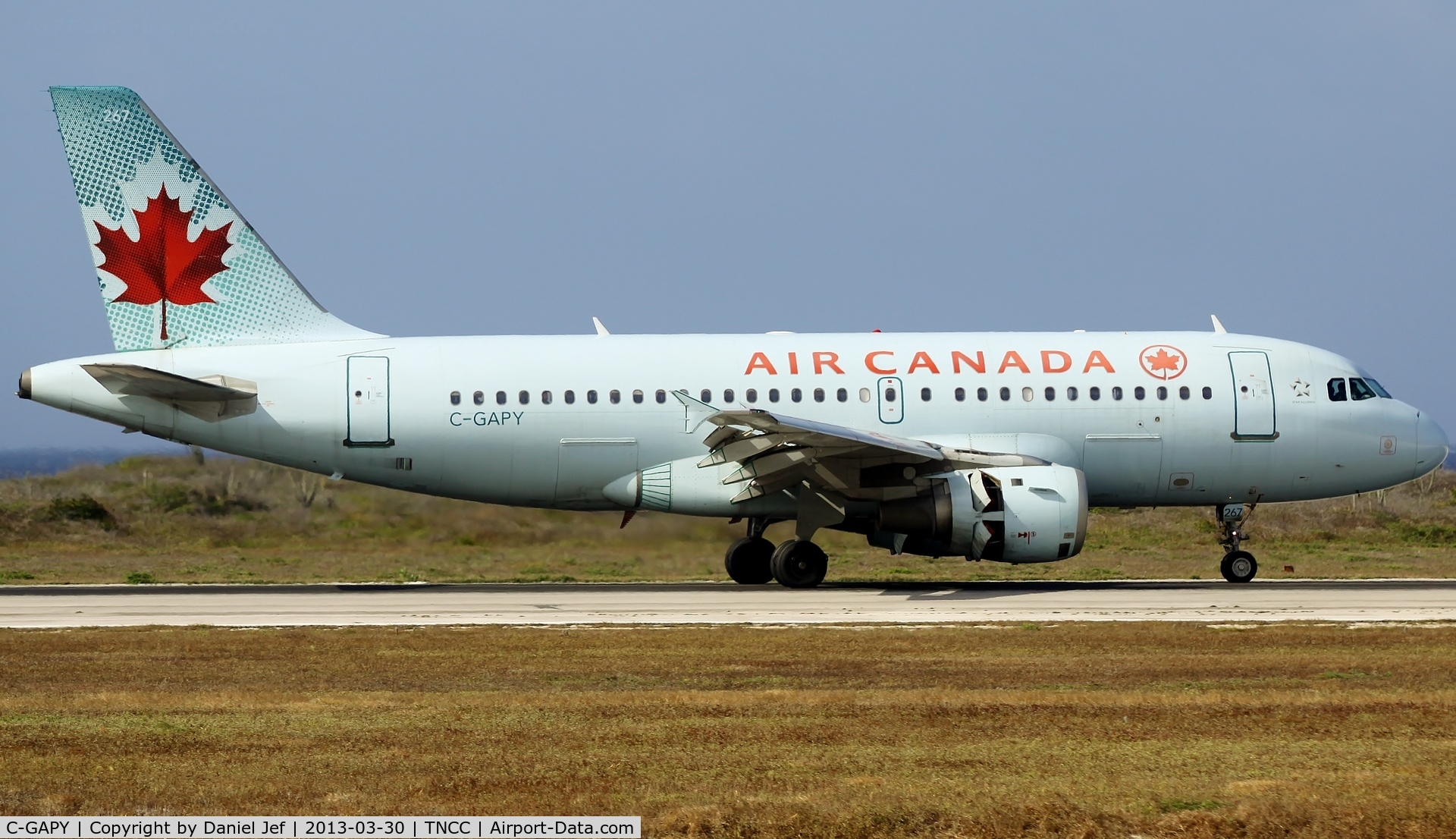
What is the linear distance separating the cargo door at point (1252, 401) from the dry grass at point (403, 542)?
4.09 m

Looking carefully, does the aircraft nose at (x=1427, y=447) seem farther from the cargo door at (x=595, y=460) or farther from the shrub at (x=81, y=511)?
the shrub at (x=81, y=511)

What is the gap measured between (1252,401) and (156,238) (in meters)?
19.7

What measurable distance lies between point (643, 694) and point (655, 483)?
13.4m

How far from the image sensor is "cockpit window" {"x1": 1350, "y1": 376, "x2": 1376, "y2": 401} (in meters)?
27.9

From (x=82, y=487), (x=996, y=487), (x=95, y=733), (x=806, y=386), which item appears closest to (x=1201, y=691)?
(x=95, y=733)

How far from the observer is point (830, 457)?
25.1 metres

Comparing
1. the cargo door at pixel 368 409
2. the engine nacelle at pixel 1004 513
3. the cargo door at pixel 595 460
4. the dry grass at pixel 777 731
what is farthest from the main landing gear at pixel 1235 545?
the cargo door at pixel 368 409

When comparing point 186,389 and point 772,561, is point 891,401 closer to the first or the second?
point 772,561

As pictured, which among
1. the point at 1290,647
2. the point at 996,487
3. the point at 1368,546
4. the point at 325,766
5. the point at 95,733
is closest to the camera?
the point at 325,766

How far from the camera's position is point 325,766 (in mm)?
9758

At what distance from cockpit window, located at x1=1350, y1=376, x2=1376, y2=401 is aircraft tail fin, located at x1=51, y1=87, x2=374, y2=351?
61.6 ft

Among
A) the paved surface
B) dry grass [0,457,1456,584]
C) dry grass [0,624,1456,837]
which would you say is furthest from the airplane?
dry grass [0,624,1456,837]

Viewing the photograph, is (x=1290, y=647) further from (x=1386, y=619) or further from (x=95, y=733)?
(x=95, y=733)

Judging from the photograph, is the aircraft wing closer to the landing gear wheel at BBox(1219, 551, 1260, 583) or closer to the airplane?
the airplane
